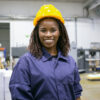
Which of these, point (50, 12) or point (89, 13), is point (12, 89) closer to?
point (50, 12)

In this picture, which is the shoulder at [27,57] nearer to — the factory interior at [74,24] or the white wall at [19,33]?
the factory interior at [74,24]

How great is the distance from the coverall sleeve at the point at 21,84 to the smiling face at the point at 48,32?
17 centimetres

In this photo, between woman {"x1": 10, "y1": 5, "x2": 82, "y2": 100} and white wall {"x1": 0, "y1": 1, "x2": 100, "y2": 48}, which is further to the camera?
white wall {"x1": 0, "y1": 1, "x2": 100, "y2": 48}

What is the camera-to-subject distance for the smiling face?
80 centimetres

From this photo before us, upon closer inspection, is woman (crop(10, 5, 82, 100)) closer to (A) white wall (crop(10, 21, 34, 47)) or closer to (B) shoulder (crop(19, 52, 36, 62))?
(B) shoulder (crop(19, 52, 36, 62))

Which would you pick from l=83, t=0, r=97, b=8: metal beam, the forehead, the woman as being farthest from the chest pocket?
l=83, t=0, r=97, b=8: metal beam

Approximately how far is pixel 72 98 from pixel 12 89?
33cm

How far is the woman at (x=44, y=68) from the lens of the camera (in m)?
0.74

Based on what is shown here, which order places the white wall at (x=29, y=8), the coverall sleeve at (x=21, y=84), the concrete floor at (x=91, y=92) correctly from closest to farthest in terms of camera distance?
the coverall sleeve at (x=21, y=84) < the concrete floor at (x=91, y=92) < the white wall at (x=29, y=8)

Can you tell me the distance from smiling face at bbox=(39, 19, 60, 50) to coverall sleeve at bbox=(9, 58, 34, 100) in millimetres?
170

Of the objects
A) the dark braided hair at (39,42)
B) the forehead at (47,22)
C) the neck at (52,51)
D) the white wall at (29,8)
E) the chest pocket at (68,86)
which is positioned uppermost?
the white wall at (29,8)

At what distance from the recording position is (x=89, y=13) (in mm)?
6211

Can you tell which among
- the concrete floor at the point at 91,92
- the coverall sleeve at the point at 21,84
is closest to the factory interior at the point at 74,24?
the concrete floor at the point at 91,92

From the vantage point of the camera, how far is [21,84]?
2.40ft
